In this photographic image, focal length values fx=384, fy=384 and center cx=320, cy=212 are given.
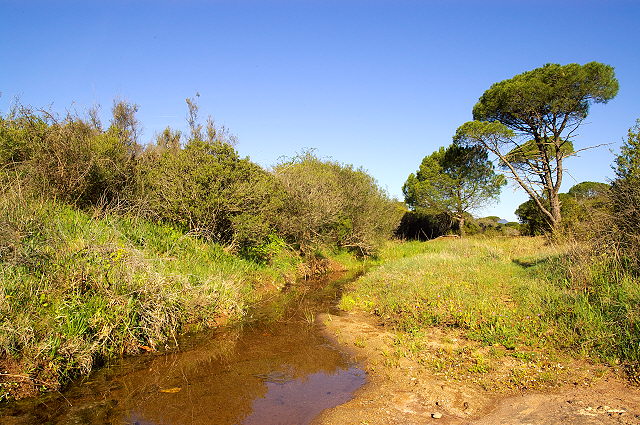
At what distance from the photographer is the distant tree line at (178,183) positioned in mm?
11789

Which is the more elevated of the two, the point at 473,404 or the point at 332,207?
the point at 332,207

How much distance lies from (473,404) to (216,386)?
13.8 feet

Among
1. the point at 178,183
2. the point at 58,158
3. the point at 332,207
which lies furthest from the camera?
the point at 332,207

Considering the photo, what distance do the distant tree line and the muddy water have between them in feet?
17.0

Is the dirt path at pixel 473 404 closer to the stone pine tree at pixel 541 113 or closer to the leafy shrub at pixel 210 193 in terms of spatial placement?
the leafy shrub at pixel 210 193

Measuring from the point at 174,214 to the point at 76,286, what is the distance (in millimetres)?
7412

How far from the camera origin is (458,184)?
3722 cm

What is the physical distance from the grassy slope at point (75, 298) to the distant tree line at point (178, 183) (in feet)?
6.80

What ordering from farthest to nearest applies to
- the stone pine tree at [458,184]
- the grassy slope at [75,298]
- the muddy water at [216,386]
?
the stone pine tree at [458,184]
the grassy slope at [75,298]
the muddy water at [216,386]

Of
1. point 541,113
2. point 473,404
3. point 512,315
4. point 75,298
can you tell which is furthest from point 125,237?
point 541,113

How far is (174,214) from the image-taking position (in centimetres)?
1437

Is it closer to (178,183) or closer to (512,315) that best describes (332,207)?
(178,183)

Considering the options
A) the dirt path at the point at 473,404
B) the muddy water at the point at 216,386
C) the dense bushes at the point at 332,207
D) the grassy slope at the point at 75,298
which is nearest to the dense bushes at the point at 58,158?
the grassy slope at the point at 75,298

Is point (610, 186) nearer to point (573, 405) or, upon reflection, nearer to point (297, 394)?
point (573, 405)
